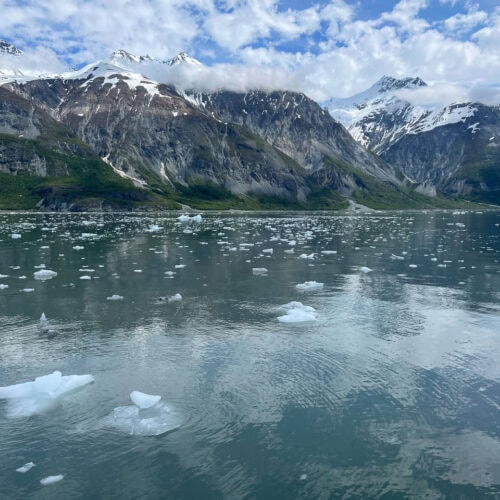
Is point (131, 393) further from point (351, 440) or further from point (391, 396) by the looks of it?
point (391, 396)

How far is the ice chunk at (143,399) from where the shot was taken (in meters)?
15.7

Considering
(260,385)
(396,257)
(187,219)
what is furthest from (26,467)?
(187,219)

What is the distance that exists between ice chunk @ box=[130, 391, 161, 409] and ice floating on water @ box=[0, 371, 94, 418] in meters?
2.44

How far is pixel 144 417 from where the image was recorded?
15.1m

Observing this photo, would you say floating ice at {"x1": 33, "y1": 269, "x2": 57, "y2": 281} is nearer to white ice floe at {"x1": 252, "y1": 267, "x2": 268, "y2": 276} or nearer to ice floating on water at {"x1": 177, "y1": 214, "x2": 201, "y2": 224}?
white ice floe at {"x1": 252, "y1": 267, "x2": 268, "y2": 276}

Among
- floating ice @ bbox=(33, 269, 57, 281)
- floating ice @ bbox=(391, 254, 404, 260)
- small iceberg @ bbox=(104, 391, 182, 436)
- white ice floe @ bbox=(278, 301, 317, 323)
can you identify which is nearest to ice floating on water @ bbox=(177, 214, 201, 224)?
floating ice @ bbox=(391, 254, 404, 260)

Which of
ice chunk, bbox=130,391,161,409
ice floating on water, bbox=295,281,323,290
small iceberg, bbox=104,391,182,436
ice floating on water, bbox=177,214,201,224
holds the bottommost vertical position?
ice floating on water, bbox=177,214,201,224

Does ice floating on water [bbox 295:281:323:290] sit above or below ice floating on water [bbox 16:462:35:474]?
above

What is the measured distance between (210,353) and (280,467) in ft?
28.6

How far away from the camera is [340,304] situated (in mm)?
30266

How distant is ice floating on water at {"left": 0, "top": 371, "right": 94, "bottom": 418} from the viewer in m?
15.7

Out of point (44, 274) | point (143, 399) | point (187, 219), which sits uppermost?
point (143, 399)

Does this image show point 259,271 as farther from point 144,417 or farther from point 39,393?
point 144,417

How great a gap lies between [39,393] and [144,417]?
397 centimetres
